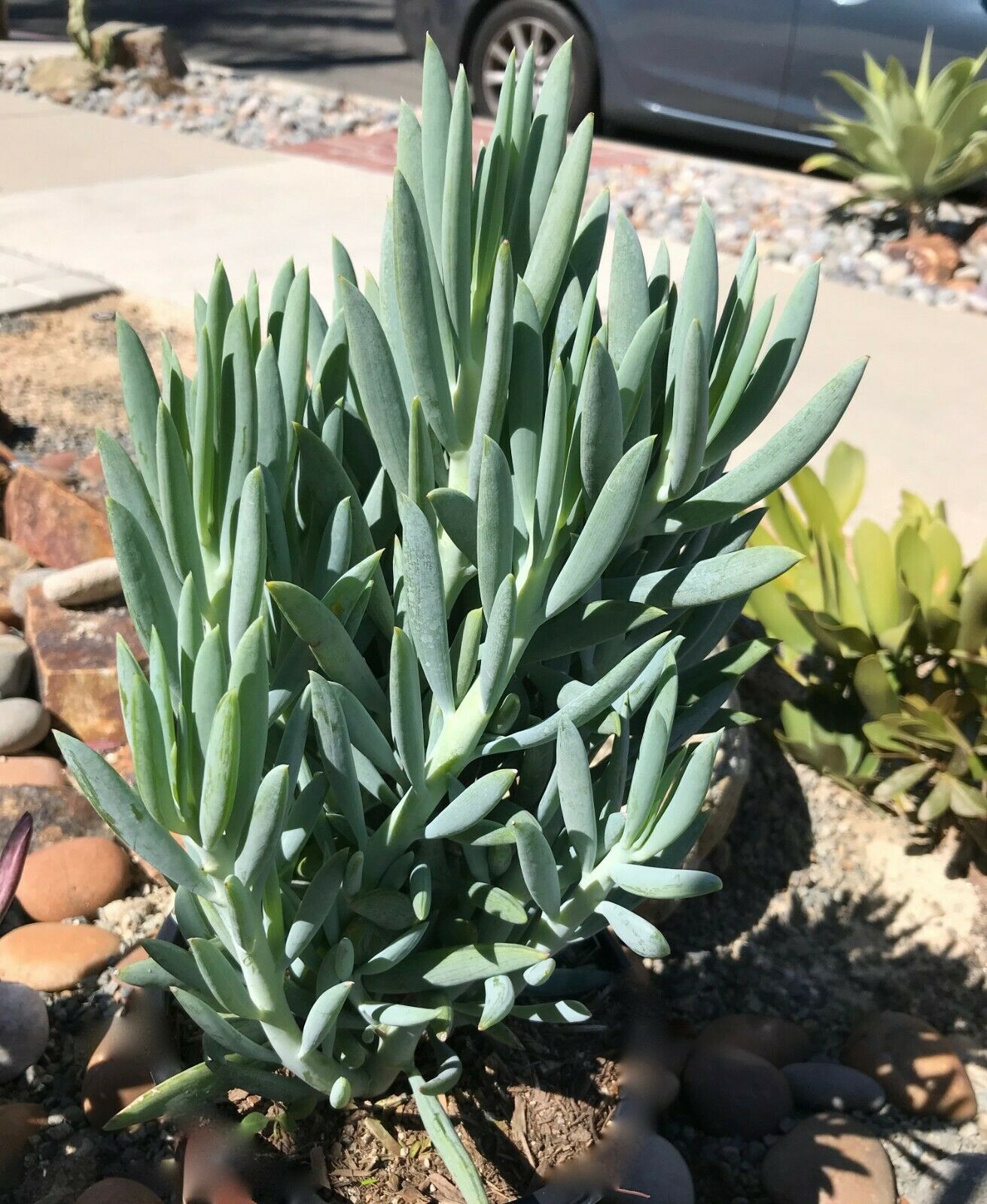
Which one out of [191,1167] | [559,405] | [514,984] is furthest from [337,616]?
[191,1167]

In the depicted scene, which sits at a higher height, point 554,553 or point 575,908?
point 554,553

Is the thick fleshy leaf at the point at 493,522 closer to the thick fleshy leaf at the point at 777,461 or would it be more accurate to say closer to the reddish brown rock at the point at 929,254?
the thick fleshy leaf at the point at 777,461

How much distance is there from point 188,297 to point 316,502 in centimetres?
399

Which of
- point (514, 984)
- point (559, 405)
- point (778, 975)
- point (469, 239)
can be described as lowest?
point (778, 975)

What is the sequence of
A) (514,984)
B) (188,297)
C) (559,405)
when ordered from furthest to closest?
(188,297)
(514,984)
(559,405)

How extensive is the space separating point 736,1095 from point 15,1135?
103 centimetres

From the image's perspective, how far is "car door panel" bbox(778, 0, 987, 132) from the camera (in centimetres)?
682

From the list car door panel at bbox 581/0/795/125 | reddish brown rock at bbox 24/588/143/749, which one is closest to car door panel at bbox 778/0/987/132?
car door panel at bbox 581/0/795/125

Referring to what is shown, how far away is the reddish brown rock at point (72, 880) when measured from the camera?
75.2 inches

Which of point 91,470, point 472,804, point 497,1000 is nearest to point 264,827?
point 472,804

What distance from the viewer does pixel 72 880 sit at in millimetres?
1932

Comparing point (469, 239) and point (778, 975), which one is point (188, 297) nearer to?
point (778, 975)

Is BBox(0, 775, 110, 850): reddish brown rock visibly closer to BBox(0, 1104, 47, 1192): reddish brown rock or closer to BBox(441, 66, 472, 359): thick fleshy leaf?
BBox(0, 1104, 47, 1192): reddish brown rock

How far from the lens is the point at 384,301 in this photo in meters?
1.18
